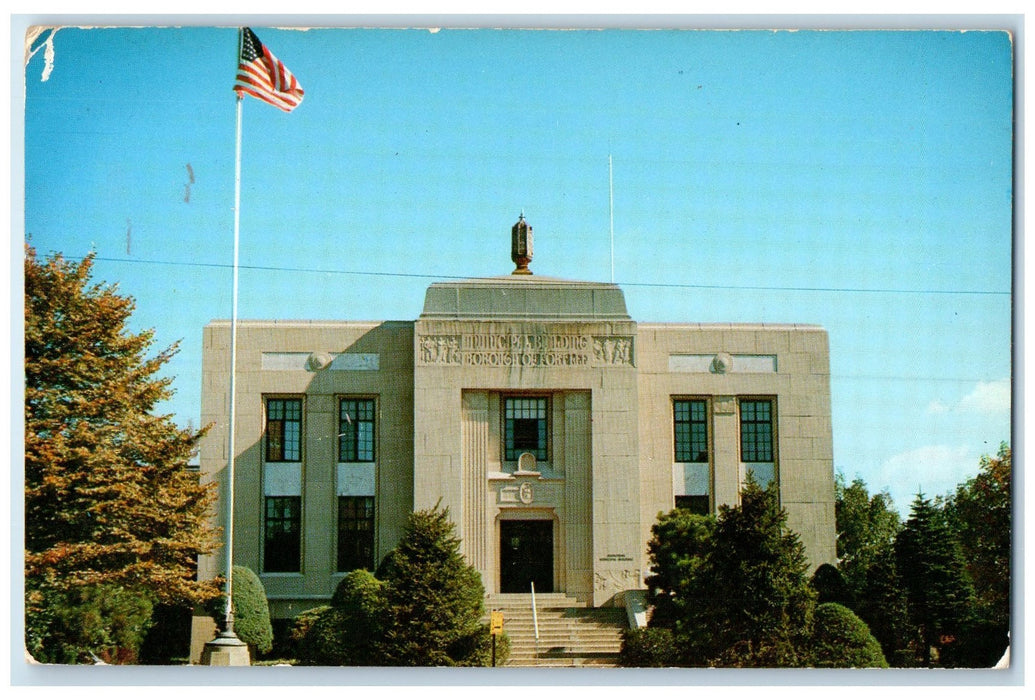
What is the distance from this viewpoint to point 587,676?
21.1m

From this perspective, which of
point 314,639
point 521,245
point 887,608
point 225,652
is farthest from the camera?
point 521,245

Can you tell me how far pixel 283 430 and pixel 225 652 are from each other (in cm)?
599

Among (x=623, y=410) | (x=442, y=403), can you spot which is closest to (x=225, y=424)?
(x=442, y=403)

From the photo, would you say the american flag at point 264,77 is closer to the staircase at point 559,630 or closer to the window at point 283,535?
the window at point 283,535

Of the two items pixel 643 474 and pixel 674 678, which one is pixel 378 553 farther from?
pixel 674 678

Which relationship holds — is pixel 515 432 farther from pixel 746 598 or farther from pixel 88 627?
pixel 88 627

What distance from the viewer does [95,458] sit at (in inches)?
966

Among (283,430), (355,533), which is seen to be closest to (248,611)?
(355,533)

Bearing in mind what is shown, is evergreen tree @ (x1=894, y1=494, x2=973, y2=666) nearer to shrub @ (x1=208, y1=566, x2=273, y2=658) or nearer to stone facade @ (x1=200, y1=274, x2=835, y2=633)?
stone facade @ (x1=200, y1=274, x2=835, y2=633)

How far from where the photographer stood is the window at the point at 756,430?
2956 centimetres

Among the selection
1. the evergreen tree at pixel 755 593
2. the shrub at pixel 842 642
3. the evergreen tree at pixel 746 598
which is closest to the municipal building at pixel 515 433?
the evergreen tree at pixel 746 598

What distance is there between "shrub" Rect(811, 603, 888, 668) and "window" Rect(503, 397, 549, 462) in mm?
8066

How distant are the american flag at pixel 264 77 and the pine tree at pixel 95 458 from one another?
413 cm

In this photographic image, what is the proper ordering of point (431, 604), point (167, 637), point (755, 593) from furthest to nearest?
1. point (167, 637)
2. point (431, 604)
3. point (755, 593)
